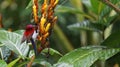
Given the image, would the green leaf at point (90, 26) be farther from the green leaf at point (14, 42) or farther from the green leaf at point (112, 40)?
the green leaf at point (14, 42)

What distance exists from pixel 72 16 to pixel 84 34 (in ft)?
3.88

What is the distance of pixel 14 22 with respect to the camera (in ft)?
8.84

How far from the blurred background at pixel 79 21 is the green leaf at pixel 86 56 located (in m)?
0.16

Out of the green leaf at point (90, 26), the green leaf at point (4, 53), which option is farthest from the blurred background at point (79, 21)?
the green leaf at point (4, 53)

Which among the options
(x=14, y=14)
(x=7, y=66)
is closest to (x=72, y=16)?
(x=14, y=14)

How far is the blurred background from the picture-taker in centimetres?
142

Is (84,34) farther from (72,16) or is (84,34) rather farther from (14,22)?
(72,16)

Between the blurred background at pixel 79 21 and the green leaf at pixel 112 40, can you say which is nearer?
the green leaf at pixel 112 40

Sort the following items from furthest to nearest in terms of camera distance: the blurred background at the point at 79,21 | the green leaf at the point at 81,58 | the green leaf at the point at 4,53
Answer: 1. the blurred background at the point at 79,21
2. the green leaf at the point at 4,53
3. the green leaf at the point at 81,58

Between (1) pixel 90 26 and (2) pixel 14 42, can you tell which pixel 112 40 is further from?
(2) pixel 14 42

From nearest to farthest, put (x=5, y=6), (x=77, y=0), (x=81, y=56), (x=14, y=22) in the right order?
(x=81, y=56)
(x=77, y=0)
(x=14, y=22)
(x=5, y=6)

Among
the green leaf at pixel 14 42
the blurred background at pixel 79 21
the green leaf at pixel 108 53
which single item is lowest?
the blurred background at pixel 79 21

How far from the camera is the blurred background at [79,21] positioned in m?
1.42

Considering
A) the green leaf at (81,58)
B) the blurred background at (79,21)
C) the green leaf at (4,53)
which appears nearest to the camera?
the green leaf at (81,58)
